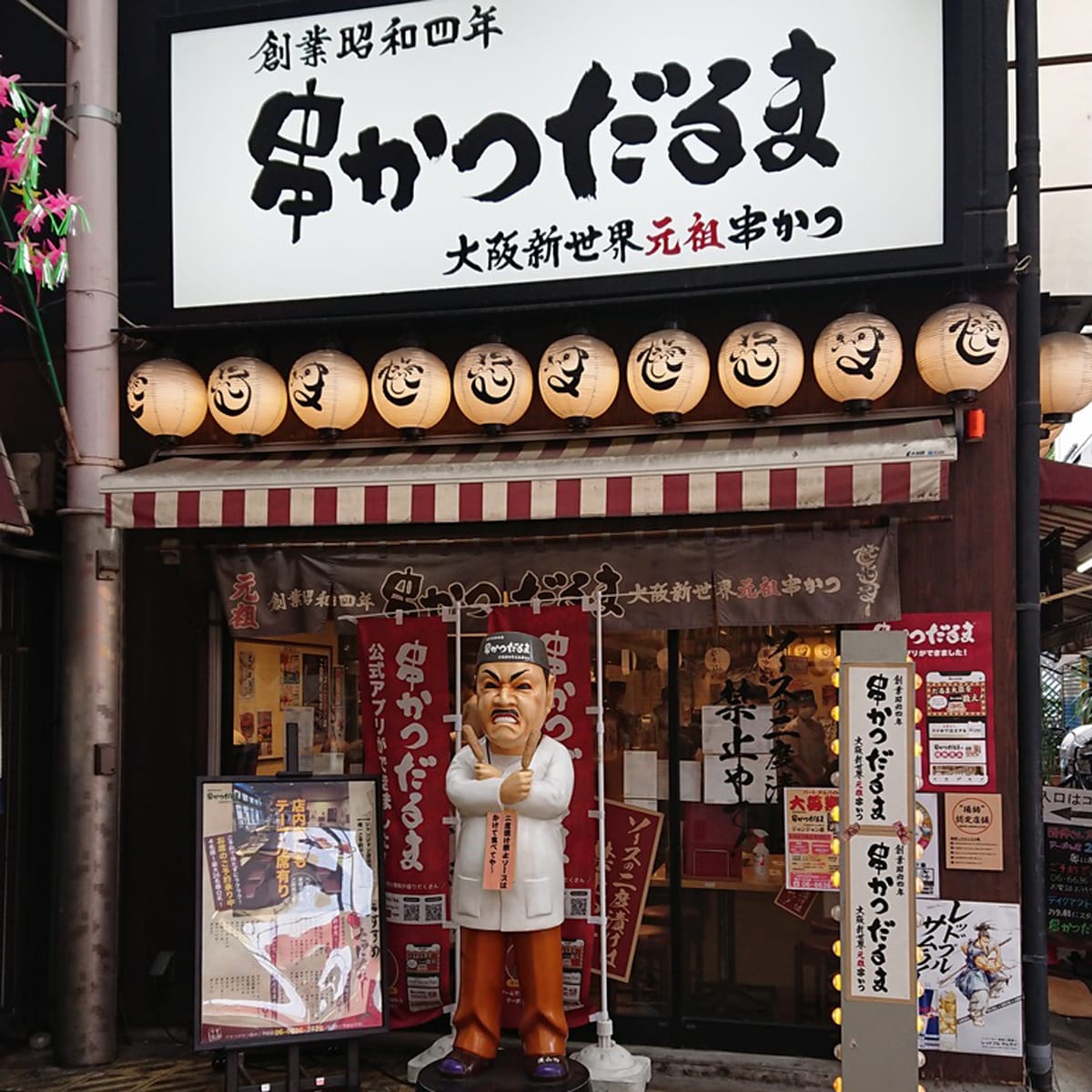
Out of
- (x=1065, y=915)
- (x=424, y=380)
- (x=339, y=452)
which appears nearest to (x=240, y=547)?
(x=339, y=452)

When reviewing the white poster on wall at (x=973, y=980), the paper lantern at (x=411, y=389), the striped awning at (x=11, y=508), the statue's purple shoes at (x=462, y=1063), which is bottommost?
the statue's purple shoes at (x=462, y=1063)

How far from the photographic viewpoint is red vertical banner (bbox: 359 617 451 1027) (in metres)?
6.89

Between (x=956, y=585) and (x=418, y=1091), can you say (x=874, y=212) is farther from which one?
(x=418, y=1091)

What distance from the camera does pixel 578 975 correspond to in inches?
264

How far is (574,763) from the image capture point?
6773 mm

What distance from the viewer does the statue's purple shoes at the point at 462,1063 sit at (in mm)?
5895

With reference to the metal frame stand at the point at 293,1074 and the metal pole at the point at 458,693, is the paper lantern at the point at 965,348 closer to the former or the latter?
the metal pole at the point at 458,693

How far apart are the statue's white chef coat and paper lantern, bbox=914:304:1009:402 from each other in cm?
309

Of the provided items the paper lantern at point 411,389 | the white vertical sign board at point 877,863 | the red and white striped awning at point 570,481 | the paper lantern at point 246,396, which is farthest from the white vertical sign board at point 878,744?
the paper lantern at point 246,396

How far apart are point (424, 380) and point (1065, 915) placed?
20.4ft

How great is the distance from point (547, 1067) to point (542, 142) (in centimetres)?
547

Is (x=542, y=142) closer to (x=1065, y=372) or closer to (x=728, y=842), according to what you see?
(x=1065, y=372)

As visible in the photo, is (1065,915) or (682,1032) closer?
(682,1032)

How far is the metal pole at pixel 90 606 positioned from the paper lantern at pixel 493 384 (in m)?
2.43
